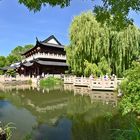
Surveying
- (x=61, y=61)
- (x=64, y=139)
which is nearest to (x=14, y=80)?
(x=61, y=61)

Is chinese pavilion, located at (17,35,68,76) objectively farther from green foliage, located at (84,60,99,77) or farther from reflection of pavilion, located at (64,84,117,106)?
reflection of pavilion, located at (64,84,117,106)

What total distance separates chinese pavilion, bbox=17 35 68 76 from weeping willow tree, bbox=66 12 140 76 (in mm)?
13810

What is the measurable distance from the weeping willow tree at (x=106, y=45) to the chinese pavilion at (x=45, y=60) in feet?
45.3

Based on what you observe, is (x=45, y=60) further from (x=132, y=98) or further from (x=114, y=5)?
(x=114, y=5)

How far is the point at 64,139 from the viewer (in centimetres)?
776

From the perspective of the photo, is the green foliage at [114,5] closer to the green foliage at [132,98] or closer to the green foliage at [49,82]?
the green foliage at [132,98]

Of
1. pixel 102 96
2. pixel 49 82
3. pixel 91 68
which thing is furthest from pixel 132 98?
pixel 49 82

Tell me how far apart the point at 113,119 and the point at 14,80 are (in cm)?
2938

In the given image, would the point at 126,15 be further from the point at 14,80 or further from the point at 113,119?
the point at 14,80

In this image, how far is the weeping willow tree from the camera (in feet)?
84.8

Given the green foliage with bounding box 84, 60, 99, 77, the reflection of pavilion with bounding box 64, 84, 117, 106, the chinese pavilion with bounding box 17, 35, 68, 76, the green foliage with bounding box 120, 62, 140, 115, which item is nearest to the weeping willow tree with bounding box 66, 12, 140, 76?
the green foliage with bounding box 84, 60, 99, 77

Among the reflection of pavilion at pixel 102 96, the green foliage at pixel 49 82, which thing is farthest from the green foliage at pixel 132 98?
the green foliage at pixel 49 82

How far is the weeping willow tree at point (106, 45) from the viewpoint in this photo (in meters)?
25.9

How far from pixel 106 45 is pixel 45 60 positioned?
19456 mm
